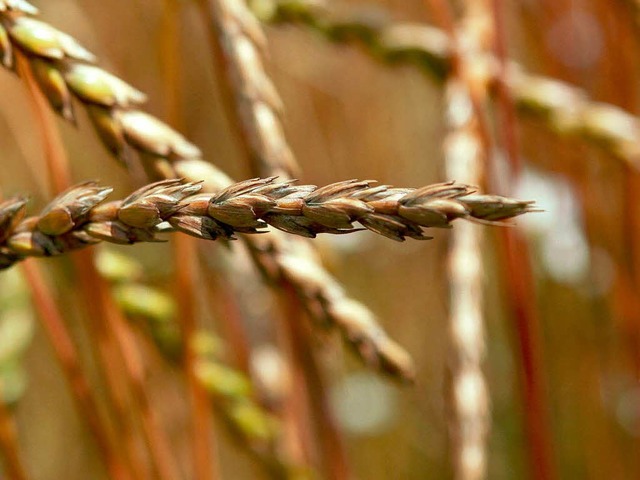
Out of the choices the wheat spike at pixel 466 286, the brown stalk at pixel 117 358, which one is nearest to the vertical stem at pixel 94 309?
the brown stalk at pixel 117 358

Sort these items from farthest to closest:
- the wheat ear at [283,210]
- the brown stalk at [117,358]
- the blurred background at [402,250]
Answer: the blurred background at [402,250], the brown stalk at [117,358], the wheat ear at [283,210]

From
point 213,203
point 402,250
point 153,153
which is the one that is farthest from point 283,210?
point 402,250

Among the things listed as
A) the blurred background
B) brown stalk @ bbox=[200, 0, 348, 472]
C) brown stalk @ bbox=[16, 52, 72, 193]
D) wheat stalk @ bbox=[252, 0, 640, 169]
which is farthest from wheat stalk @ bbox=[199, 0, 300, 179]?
the blurred background

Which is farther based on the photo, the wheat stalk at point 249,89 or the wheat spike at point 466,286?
the wheat spike at point 466,286

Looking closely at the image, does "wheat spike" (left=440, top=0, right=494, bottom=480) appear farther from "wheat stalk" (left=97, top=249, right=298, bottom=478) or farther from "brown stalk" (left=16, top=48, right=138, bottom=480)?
"brown stalk" (left=16, top=48, right=138, bottom=480)

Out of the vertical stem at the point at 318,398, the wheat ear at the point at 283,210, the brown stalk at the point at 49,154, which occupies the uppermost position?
the brown stalk at the point at 49,154

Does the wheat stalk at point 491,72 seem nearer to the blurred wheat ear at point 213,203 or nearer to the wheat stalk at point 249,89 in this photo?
the blurred wheat ear at point 213,203
